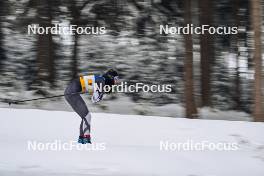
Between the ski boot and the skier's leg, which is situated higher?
the skier's leg

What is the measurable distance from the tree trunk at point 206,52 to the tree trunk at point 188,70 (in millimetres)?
2809

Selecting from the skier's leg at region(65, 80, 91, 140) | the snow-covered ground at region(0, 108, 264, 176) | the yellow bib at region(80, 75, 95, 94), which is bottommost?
the snow-covered ground at region(0, 108, 264, 176)

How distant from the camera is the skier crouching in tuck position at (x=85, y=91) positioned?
922cm

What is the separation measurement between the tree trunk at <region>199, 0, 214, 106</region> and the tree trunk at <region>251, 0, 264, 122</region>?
4.41 metres

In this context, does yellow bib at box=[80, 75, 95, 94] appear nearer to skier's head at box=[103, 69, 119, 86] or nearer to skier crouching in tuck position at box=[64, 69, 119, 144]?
skier crouching in tuck position at box=[64, 69, 119, 144]

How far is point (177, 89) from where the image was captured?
1959cm

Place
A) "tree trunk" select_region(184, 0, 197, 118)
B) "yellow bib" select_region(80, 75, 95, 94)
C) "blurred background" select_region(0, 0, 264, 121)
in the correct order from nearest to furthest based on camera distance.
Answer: "yellow bib" select_region(80, 75, 95, 94), "tree trunk" select_region(184, 0, 197, 118), "blurred background" select_region(0, 0, 264, 121)

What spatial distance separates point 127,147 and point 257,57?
508cm

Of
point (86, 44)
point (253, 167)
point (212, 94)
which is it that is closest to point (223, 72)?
point (212, 94)

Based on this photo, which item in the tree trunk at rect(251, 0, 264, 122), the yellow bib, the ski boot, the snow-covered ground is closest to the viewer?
the snow-covered ground

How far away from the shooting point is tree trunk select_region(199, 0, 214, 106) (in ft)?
55.3

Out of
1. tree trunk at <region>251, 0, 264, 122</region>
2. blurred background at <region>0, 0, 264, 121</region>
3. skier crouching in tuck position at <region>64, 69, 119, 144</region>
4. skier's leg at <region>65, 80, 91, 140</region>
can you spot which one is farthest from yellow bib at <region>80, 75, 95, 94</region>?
blurred background at <region>0, 0, 264, 121</region>

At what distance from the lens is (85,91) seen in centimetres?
940

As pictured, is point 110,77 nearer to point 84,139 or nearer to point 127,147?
point 84,139
